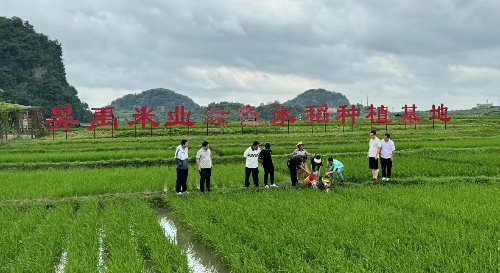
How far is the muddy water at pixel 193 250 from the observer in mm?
4082

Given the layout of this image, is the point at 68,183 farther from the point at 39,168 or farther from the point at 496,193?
the point at 496,193

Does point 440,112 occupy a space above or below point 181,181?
above

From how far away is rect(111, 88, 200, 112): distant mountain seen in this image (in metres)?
108

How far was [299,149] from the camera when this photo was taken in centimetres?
895

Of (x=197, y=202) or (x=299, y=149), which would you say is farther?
(x=299, y=149)

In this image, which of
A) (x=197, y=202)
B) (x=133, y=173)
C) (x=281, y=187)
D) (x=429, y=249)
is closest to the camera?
(x=429, y=249)

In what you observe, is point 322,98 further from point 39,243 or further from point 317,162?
point 39,243

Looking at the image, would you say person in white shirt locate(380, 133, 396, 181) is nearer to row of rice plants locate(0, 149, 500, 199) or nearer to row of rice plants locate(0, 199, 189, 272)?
row of rice plants locate(0, 149, 500, 199)

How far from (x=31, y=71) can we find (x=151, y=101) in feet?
169

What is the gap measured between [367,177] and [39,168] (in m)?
10.4

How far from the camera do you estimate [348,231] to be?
4.67 meters

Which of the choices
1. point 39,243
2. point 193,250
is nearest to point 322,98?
point 193,250

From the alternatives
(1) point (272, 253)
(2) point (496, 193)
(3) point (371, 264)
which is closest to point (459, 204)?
(2) point (496, 193)

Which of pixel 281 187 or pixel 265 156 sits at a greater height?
pixel 265 156
